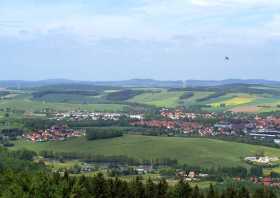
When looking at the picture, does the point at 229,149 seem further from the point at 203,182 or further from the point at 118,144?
the point at 203,182

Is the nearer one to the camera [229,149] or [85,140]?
[229,149]

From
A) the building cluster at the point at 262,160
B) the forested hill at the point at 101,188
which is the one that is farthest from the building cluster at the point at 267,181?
the forested hill at the point at 101,188

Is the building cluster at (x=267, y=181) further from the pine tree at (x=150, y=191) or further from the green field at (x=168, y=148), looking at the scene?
the pine tree at (x=150, y=191)

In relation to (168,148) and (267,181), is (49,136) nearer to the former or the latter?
(168,148)

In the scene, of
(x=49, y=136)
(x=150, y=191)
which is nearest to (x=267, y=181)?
(x=150, y=191)

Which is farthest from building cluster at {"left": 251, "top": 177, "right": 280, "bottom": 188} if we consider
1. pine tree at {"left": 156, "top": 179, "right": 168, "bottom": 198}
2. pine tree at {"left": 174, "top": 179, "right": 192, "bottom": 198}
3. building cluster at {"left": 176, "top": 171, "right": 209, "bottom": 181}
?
pine tree at {"left": 156, "top": 179, "right": 168, "bottom": 198}

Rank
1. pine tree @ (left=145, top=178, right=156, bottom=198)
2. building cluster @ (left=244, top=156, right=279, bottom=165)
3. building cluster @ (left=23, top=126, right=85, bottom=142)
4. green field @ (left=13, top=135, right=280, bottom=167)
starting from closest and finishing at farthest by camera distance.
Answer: pine tree @ (left=145, top=178, right=156, bottom=198) → building cluster @ (left=244, top=156, right=279, bottom=165) → green field @ (left=13, top=135, right=280, bottom=167) → building cluster @ (left=23, top=126, right=85, bottom=142)

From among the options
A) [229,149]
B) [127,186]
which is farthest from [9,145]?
[127,186]

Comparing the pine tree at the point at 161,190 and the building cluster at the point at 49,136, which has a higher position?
the pine tree at the point at 161,190

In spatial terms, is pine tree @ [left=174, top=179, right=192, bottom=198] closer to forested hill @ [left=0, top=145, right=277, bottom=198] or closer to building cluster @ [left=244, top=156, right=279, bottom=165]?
forested hill @ [left=0, top=145, right=277, bottom=198]
